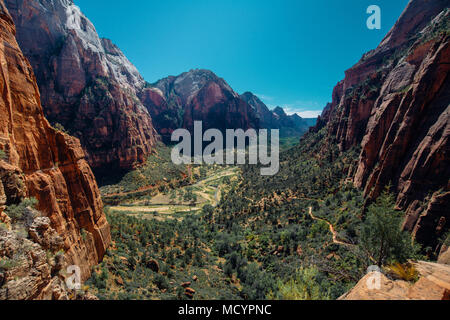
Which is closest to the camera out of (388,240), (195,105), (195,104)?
(388,240)

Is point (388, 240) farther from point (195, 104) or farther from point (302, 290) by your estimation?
point (195, 104)

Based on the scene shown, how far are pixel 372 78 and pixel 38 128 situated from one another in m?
64.2

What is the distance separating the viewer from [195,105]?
161000 mm

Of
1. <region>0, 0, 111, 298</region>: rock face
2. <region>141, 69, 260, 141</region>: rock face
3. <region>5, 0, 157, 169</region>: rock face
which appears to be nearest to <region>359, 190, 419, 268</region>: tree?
<region>0, 0, 111, 298</region>: rock face

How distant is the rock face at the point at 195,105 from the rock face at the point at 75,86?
56342 millimetres

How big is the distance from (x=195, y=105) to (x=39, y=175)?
159377 mm

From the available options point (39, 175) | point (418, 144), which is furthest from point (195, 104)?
point (39, 175)

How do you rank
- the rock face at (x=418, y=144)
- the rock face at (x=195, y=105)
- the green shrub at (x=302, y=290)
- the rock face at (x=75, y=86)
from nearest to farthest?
the green shrub at (x=302, y=290), the rock face at (x=418, y=144), the rock face at (x=75, y=86), the rock face at (x=195, y=105)

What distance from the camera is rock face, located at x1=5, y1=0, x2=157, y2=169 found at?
213 feet

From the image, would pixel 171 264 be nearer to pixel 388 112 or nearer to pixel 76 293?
pixel 76 293

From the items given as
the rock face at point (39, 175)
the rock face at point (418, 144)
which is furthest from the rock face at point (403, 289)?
the rock face at point (418, 144)

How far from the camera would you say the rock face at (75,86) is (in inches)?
2557

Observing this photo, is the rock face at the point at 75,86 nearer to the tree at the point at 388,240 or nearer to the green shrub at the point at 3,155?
the green shrub at the point at 3,155

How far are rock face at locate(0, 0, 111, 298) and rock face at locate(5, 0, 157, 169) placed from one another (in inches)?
2446
